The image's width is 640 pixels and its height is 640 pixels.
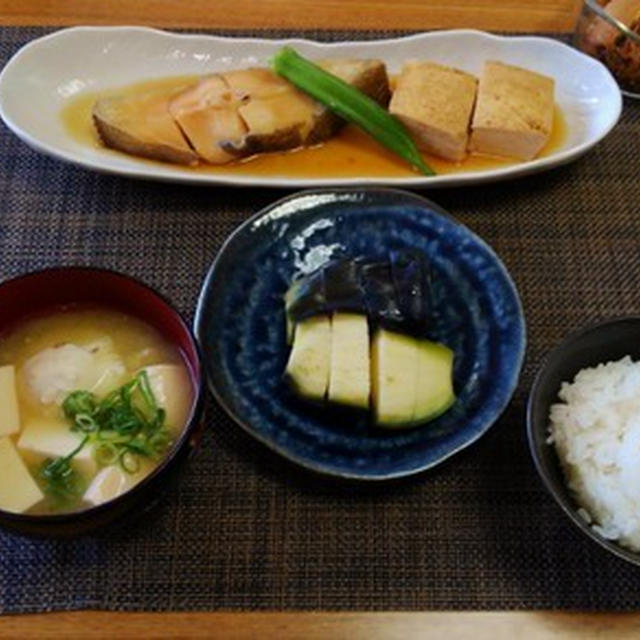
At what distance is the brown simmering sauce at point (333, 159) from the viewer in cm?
154

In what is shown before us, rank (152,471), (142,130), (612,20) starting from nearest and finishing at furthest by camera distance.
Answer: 1. (152,471)
2. (142,130)
3. (612,20)

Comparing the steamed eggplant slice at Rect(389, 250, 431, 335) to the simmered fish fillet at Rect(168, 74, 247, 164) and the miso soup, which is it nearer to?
the miso soup

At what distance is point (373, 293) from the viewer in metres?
1.14

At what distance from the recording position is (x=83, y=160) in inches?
57.3

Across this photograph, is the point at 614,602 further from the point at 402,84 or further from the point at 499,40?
the point at 499,40

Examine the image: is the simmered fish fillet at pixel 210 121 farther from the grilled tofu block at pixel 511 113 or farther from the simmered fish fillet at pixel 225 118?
the grilled tofu block at pixel 511 113

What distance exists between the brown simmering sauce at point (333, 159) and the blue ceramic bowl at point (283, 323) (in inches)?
8.4

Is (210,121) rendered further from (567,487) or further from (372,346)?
(567,487)

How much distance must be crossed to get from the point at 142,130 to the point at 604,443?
39.6 inches

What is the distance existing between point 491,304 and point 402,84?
57 cm

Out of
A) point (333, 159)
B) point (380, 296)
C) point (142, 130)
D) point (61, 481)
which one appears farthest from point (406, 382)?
point (142, 130)

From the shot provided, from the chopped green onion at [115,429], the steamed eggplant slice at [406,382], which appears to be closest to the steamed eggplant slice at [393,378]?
the steamed eggplant slice at [406,382]

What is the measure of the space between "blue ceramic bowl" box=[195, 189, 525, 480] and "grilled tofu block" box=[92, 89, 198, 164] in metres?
0.30

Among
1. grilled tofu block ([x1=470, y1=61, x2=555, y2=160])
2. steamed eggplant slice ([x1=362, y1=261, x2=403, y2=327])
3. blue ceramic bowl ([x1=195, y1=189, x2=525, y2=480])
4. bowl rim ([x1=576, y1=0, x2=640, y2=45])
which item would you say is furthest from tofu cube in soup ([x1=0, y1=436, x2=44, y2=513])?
bowl rim ([x1=576, y1=0, x2=640, y2=45])
